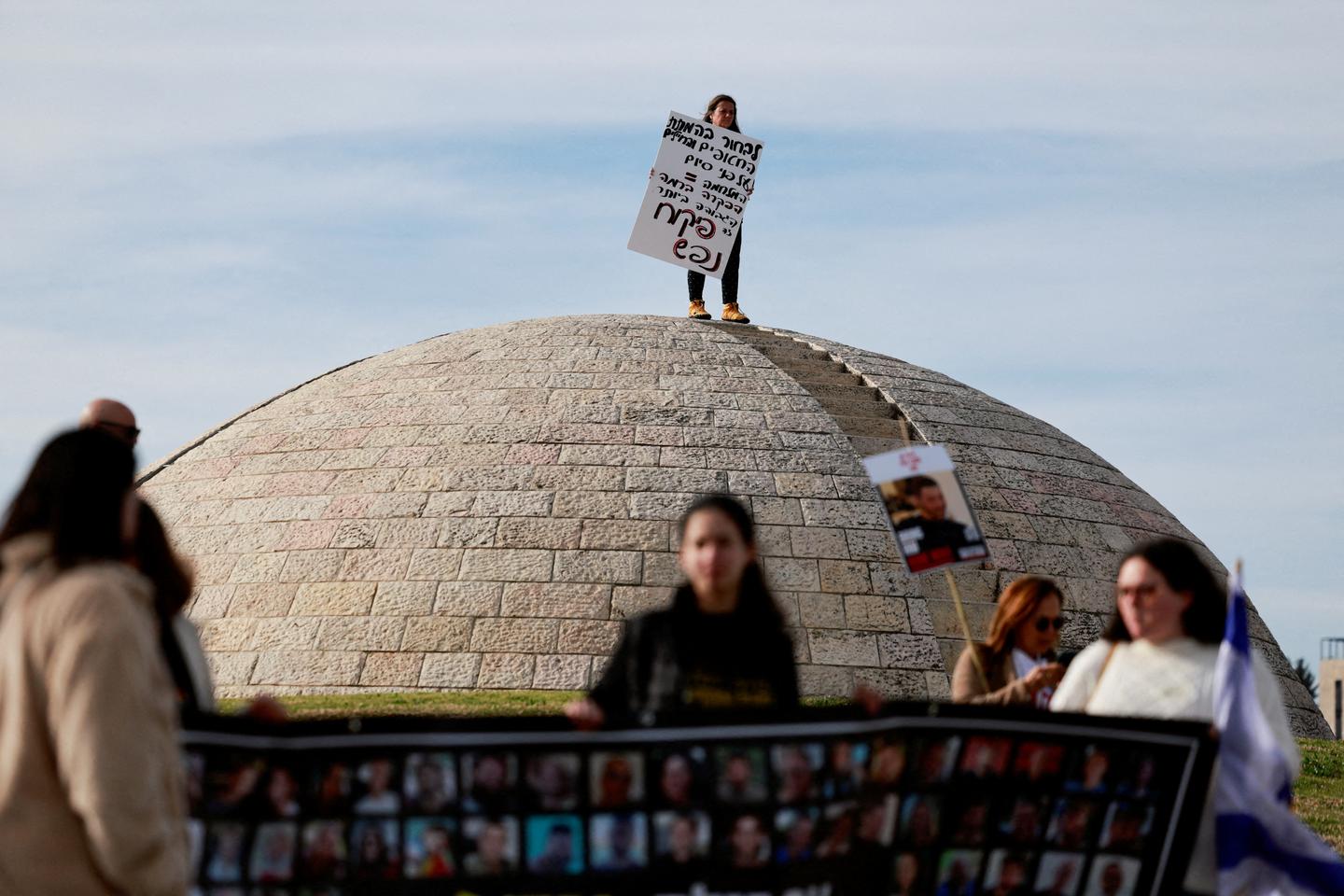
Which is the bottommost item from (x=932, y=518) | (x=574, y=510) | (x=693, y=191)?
(x=932, y=518)

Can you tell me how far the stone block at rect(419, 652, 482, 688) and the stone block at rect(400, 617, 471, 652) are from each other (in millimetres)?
92

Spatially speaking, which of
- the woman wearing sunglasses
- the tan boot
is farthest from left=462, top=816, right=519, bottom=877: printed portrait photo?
the tan boot

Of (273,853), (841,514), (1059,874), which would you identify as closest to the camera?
(273,853)

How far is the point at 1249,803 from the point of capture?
586 cm

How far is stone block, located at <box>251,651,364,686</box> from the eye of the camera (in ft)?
51.8

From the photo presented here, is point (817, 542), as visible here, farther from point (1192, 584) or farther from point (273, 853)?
point (273, 853)

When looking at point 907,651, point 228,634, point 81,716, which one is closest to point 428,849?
point 81,716

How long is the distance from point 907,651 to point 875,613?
0.51m

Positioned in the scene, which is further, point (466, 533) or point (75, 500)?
point (466, 533)

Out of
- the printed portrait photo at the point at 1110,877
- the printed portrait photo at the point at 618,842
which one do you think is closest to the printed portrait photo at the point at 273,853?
the printed portrait photo at the point at 618,842

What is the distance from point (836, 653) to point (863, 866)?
35.3ft

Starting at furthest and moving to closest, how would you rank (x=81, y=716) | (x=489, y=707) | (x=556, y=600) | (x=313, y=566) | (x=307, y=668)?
1. (x=313, y=566)
2. (x=556, y=600)
3. (x=307, y=668)
4. (x=489, y=707)
5. (x=81, y=716)

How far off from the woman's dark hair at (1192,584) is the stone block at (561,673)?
386 inches

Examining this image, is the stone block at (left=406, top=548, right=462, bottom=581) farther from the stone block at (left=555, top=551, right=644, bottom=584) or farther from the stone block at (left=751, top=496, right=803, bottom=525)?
the stone block at (left=751, top=496, right=803, bottom=525)
